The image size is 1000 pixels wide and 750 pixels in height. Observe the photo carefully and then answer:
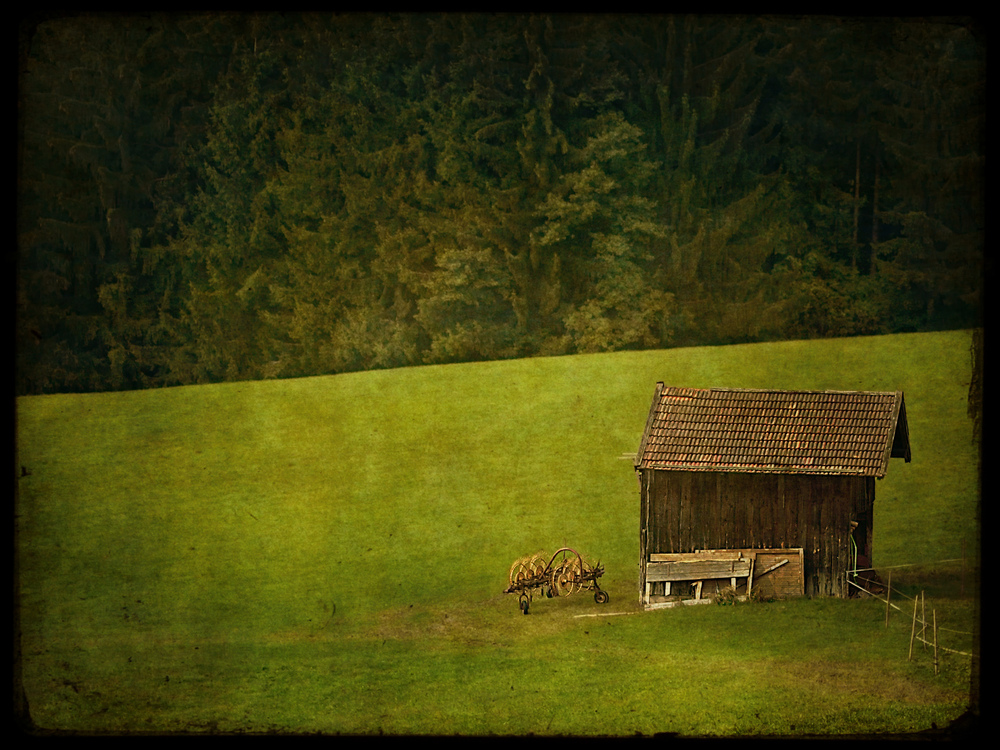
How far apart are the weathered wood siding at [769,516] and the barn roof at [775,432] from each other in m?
0.21

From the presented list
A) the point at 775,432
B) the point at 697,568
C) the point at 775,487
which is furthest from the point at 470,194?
the point at 697,568

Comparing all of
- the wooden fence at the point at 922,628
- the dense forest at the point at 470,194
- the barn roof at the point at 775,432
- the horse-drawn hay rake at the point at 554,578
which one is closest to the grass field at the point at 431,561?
the wooden fence at the point at 922,628

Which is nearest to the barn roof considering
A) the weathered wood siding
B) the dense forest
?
the weathered wood siding

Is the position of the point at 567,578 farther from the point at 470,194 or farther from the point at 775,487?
the point at 470,194

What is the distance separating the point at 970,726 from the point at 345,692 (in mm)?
8034

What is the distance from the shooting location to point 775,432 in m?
17.2

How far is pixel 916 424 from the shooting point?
20.5 meters

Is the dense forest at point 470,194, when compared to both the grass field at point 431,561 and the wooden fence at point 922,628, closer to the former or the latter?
the grass field at point 431,561

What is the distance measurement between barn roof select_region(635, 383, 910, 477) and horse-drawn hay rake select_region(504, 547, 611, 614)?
216 centimetres

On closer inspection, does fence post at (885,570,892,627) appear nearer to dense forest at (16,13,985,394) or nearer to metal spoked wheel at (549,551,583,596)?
metal spoked wheel at (549,551,583,596)

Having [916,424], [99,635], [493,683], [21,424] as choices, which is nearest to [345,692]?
[493,683]

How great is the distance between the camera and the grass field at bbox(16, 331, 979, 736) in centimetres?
1582

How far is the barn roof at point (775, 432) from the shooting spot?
1683cm

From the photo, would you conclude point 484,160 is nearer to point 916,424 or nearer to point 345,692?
point 916,424
